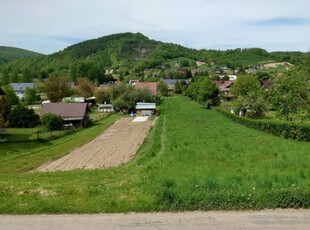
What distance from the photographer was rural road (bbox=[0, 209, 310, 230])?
623 cm

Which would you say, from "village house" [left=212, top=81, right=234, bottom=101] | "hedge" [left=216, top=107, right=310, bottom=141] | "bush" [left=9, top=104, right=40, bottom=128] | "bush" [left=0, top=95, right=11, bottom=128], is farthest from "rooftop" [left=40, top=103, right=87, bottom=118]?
"village house" [left=212, top=81, right=234, bottom=101]

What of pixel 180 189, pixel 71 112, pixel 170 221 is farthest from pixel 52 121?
pixel 170 221

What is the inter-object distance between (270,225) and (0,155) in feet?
69.1

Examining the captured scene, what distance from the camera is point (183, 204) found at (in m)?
7.03

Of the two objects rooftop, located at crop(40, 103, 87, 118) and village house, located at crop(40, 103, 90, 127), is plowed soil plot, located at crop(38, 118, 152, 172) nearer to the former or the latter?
village house, located at crop(40, 103, 90, 127)

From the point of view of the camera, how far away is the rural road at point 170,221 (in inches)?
245

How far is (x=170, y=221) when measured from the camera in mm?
6453

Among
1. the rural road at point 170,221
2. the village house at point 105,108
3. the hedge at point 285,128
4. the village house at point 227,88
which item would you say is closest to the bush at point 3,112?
the village house at point 105,108

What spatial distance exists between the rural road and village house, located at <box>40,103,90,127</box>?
28.4 m

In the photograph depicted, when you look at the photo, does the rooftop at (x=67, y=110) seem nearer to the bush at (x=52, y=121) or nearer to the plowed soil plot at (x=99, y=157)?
the bush at (x=52, y=121)

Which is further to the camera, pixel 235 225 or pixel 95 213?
pixel 95 213

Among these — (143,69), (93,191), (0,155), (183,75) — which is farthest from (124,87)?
Answer: (143,69)

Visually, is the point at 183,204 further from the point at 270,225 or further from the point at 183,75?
the point at 183,75

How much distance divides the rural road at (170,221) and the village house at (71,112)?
2844 centimetres
